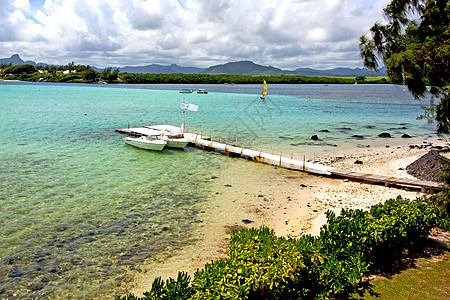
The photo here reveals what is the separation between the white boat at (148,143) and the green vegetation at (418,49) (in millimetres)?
27580

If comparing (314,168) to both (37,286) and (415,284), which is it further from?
(37,286)

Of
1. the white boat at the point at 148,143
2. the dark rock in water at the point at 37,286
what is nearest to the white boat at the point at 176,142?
the white boat at the point at 148,143

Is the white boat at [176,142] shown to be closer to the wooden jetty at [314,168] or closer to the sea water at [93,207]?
the sea water at [93,207]

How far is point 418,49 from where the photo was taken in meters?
10.8

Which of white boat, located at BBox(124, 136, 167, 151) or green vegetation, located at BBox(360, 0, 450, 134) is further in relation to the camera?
white boat, located at BBox(124, 136, 167, 151)

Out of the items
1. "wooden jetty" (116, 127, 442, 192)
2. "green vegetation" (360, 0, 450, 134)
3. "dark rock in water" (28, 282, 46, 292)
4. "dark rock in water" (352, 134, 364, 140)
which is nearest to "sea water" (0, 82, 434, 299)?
"dark rock in water" (28, 282, 46, 292)

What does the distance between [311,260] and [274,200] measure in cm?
1281

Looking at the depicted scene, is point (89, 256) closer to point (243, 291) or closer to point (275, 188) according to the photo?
point (243, 291)

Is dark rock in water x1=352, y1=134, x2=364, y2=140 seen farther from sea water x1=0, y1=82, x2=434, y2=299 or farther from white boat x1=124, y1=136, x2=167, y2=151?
white boat x1=124, y1=136, x2=167, y2=151

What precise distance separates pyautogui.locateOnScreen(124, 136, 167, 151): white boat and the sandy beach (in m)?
9.64

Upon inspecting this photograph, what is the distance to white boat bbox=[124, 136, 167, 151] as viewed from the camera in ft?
119

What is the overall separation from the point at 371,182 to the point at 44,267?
2323cm

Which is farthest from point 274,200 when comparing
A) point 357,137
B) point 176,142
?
point 357,137

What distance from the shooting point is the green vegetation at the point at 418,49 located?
10469mm
